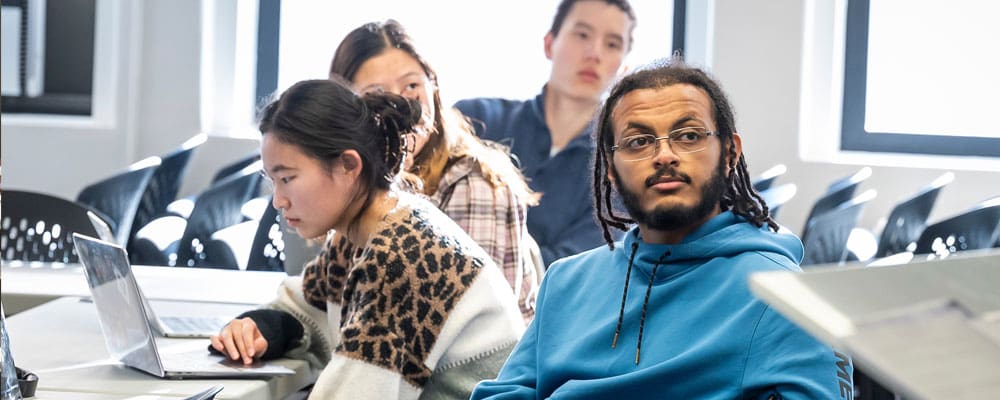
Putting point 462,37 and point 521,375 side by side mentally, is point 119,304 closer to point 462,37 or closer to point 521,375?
point 521,375

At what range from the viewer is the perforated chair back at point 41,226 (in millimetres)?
3580

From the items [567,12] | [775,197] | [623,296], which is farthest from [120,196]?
[623,296]

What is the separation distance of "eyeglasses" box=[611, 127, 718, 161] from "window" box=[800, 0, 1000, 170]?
4205 millimetres

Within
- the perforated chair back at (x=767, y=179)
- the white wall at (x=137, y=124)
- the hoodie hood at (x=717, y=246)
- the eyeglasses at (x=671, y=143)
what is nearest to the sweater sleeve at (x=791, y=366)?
the hoodie hood at (x=717, y=246)

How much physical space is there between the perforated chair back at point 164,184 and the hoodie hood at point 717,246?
11.3 feet

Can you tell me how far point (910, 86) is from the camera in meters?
6.11

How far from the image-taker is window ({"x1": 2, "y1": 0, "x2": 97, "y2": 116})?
6.12m

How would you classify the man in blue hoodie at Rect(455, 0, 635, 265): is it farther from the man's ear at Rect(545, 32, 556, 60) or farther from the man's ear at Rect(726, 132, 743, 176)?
the man's ear at Rect(726, 132, 743, 176)

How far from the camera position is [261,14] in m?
6.46

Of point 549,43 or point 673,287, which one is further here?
point 549,43

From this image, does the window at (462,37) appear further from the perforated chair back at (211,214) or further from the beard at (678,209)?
the beard at (678,209)

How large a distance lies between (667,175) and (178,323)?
1262 mm

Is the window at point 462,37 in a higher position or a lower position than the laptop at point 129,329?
higher

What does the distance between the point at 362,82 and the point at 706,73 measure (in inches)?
51.6
